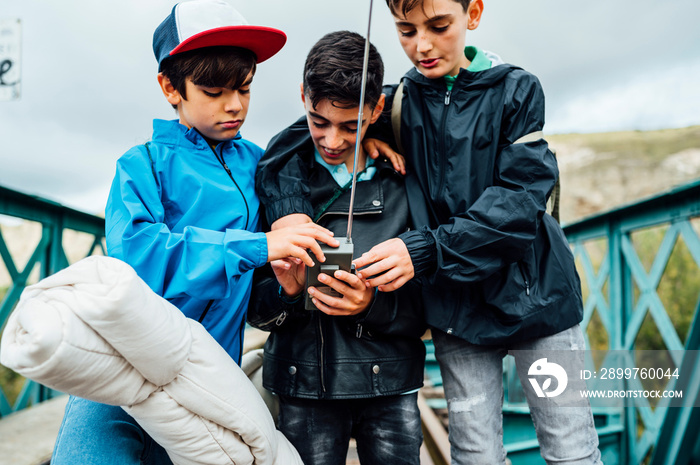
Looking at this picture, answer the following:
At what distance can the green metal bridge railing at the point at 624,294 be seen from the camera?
2225mm

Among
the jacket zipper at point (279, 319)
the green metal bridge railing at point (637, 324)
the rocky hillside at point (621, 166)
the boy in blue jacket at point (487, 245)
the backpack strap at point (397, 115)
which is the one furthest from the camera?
the rocky hillside at point (621, 166)

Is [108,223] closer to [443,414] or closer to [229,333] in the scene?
[229,333]

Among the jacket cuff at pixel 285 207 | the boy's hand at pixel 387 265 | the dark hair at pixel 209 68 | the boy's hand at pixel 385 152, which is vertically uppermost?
the dark hair at pixel 209 68

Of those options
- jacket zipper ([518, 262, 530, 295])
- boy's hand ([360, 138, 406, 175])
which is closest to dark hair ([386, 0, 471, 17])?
boy's hand ([360, 138, 406, 175])

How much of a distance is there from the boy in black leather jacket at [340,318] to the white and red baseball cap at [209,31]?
14 centimetres

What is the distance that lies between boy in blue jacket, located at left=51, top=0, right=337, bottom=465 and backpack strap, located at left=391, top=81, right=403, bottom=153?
1.19 feet

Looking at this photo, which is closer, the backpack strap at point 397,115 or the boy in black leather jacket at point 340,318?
the boy in black leather jacket at point 340,318

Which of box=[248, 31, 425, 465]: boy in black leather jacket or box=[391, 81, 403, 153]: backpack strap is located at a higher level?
box=[391, 81, 403, 153]: backpack strap

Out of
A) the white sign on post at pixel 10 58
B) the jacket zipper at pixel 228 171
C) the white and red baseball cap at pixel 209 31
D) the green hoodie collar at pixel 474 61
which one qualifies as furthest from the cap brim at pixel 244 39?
the white sign on post at pixel 10 58

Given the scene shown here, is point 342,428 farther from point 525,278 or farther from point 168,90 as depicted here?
point 168,90

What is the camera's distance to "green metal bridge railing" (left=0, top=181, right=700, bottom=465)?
2.22 m

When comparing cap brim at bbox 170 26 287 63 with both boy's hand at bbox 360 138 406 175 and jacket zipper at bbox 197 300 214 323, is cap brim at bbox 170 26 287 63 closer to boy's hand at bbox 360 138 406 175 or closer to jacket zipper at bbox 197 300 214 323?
boy's hand at bbox 360 138 406 175

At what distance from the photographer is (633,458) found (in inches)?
122

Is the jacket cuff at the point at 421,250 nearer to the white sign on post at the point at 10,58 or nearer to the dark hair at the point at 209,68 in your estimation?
the dark hair at the point at 209,68
